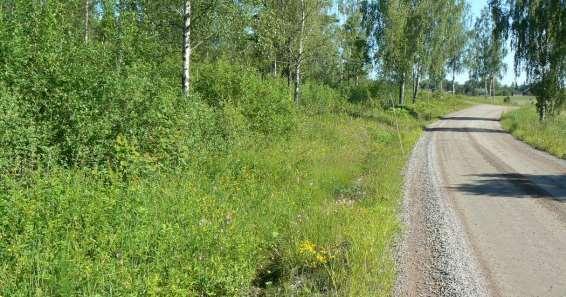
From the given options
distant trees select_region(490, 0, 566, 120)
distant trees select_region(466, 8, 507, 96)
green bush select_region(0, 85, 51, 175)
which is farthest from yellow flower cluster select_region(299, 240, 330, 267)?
distant trees select_region(466, 8, 507, 96)

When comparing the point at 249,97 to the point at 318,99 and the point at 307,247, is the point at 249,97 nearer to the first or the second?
the point at 307,247

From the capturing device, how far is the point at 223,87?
17016mm

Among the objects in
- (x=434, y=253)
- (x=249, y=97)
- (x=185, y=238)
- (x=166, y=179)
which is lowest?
(x=434, y=253)

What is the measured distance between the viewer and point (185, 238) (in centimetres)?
580

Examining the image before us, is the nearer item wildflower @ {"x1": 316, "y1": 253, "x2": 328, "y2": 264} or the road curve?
wildflower @ {"x1": 316, "y1": 253, "x2": 328, "y2": 264}

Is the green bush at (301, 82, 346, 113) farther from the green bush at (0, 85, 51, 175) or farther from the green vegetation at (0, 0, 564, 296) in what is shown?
the green bush at (0, 85, 51, 175)

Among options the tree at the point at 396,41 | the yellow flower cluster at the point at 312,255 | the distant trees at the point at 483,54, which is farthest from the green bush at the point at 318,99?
the distant trees at the point at 483,54

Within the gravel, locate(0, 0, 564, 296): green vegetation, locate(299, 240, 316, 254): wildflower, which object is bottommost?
the gravel

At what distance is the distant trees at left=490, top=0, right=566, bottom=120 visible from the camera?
98.0ft

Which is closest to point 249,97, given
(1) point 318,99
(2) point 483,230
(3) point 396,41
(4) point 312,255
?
(2) point 483,230

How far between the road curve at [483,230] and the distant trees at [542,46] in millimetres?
17579

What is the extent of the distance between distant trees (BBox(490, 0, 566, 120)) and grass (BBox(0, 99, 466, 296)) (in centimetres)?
2755

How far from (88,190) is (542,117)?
3321 cm

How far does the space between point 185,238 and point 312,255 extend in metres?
1.68
